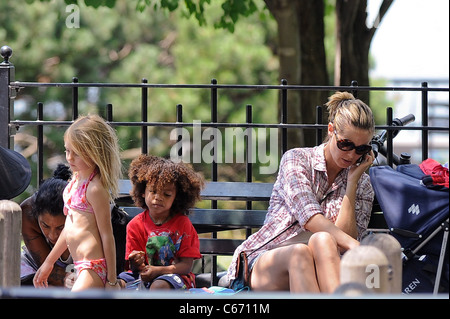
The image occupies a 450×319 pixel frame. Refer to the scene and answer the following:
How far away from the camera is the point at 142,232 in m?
4.03

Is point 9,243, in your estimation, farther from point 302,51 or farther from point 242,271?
point 302,51

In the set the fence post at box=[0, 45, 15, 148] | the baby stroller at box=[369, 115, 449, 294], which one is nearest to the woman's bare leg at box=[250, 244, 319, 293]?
the baby stroller at box=[369, 115, 449, 294]

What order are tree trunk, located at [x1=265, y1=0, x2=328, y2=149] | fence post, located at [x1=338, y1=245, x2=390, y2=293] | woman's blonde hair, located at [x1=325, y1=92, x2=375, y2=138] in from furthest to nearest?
tree trunk, located at [x1=265, y1=0, x2=328, y2=149] → woman's blonde hair, located at [x1=325, y1=92, x2=375, y2=138] → fence post, located at [x1=338, y1=245, x2=390, y2=293]

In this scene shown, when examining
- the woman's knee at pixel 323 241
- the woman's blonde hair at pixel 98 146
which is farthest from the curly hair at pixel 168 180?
the woman's knee at pixel 323 241

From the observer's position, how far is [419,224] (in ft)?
11.7

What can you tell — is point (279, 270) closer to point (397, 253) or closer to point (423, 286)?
point (423, 286)

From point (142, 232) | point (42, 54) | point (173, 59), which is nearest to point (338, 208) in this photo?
point (142, 232)

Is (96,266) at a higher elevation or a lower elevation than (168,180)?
lower

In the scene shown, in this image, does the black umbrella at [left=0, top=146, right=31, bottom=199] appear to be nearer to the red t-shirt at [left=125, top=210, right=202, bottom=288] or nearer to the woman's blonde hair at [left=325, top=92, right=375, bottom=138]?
the red t-shirt at [left=125, top=210, right=202, bottom=288]

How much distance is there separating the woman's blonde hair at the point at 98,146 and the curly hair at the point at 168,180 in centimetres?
21

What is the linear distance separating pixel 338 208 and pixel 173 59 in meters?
16.7

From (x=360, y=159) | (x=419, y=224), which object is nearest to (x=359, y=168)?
(x=360, y=159)

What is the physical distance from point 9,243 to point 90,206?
739 mm

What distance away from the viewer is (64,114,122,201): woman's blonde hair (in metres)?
3.78
